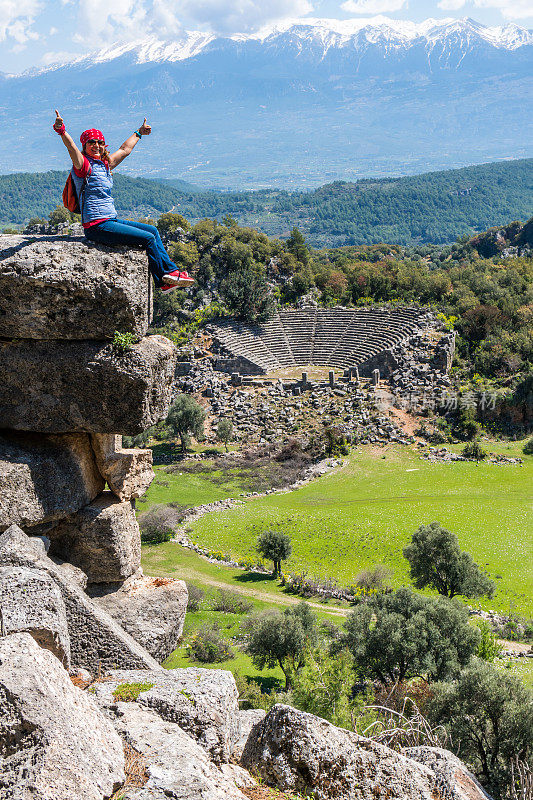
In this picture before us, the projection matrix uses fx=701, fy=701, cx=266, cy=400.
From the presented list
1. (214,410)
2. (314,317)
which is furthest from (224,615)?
(314,317)

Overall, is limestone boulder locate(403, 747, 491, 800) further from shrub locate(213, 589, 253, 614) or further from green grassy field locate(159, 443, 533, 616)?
green grassy field locate(159, 443, 533, 616)

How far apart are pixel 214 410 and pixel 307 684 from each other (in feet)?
142

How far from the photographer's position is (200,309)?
69.3 meters

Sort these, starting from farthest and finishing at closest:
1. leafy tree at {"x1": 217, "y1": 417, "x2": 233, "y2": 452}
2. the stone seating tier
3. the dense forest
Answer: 1. the stone seating tier
2. the dense forest
3. leafy tree at {"x1": 217, "y1": 417, "x2": 233, "y2": 452}

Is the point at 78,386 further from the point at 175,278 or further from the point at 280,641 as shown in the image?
the point at 280,641

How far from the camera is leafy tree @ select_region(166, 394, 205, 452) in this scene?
50.5 m

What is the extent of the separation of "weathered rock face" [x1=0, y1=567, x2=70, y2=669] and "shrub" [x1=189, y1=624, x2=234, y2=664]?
1517cm

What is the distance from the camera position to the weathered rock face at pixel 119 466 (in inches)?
414

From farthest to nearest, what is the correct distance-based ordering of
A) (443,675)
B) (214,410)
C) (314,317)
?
(314,317) < (214,410) < (443,675)

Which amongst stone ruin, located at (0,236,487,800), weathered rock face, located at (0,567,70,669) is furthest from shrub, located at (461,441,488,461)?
weathered rock face, located at (0,567,70,669)

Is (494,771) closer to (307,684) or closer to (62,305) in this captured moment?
(307,684)

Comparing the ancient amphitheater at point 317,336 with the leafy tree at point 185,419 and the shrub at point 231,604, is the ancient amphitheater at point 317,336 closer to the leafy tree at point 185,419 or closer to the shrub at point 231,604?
the leafy tree at point 185,419

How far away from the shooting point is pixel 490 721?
14211 mm

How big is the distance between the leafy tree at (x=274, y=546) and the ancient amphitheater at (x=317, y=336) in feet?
98.9
